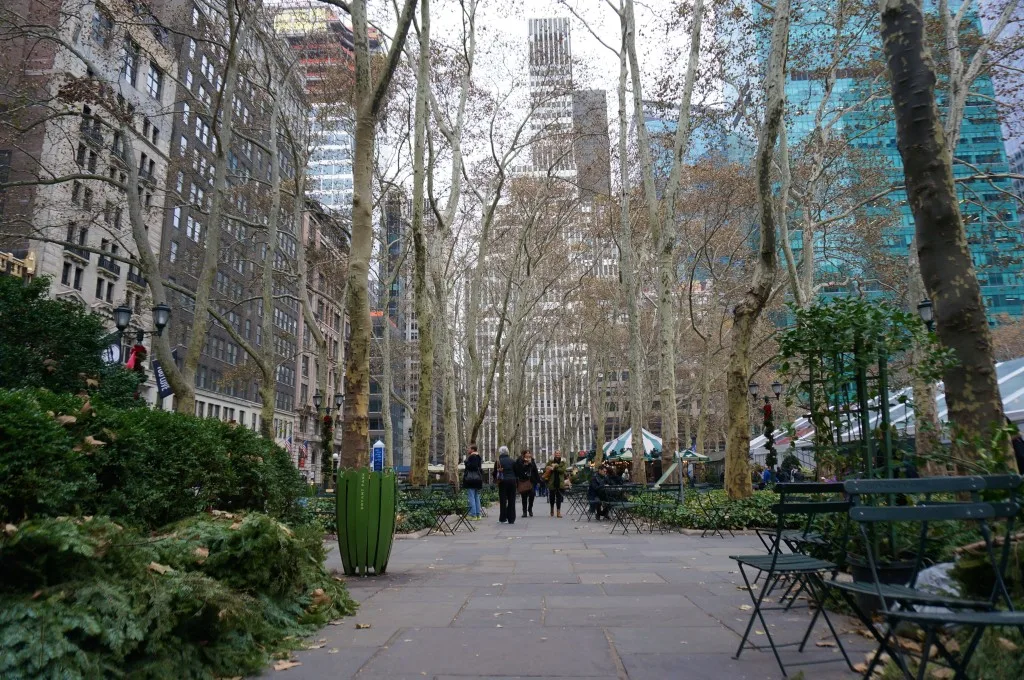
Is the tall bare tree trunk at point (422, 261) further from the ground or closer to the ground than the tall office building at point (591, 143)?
closer to the ground

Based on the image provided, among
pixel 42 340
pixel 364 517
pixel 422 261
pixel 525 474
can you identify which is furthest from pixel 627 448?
pixel 364 517

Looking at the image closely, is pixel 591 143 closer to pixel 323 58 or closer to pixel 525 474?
pixel 323 58

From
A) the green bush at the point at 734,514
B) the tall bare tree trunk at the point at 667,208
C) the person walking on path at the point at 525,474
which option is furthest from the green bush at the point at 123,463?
the tall bare tree trunk at the point at 667,208

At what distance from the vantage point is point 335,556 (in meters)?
10.3

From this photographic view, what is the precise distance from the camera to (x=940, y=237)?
5.57 m

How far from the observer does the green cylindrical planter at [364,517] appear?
303 inches

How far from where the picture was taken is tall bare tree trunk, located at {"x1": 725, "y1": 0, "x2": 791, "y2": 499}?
1084 centimetres

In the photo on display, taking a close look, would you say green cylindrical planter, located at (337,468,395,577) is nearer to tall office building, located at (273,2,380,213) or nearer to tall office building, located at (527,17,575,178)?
tall office building, located at (273,2,380,213)

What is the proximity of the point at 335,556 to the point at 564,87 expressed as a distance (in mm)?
18617

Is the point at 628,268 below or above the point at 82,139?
below

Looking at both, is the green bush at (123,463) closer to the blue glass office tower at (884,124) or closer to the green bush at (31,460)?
the green bush at (31,460)

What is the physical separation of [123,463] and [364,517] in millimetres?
3729

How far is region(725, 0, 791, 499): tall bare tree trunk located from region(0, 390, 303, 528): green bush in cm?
853

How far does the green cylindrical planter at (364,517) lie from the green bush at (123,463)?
103 centimetres
